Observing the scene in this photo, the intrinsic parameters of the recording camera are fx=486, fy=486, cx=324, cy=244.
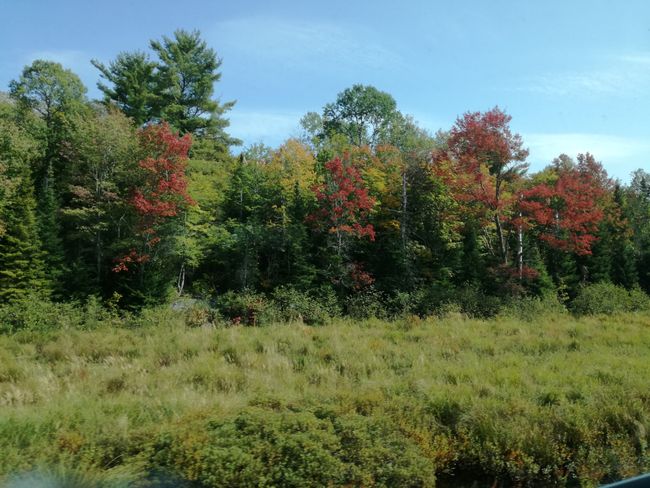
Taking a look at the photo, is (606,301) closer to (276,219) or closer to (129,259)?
(276,219)

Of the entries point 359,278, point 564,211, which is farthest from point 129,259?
point 564,211

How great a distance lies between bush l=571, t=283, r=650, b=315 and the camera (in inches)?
769

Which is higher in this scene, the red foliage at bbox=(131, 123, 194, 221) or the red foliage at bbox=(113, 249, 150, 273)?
the red foliage at bbox=(131, 123, 194, 221)

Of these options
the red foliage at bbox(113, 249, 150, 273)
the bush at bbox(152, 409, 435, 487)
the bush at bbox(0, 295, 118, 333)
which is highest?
the red foliage at bbox(113, 249, 150, 273)

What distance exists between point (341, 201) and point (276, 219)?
4.27 m

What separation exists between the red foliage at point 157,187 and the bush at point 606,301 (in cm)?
1671

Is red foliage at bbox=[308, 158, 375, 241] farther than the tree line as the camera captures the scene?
Yes

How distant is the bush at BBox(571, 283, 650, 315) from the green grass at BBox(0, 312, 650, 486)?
8.45 m

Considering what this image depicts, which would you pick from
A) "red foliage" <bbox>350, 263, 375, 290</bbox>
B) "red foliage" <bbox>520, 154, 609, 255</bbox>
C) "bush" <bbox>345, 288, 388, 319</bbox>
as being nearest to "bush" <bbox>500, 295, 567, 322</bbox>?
"red foliage" <bbox>520, 154, 609, 255</bbox>

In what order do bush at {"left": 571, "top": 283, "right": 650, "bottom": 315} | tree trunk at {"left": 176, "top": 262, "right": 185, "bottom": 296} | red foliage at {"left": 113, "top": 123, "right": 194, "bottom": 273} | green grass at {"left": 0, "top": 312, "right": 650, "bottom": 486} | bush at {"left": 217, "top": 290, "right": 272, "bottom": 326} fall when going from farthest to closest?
tree trunk at {"left": 176, "top": 262, "right": 185, "bottom": 296}
bush at {"left": 571, "top": 283, "right": 650, "bottom": 315}
red foliage at {"left": 113, "top": 123, "right": 194, "bottom": 273}
bush at {"left": 217, "top": 290, "right": 272, "bottom": 326}
green grass at {"left": 0, "top": 312, "right": 650, "bottom": 486}

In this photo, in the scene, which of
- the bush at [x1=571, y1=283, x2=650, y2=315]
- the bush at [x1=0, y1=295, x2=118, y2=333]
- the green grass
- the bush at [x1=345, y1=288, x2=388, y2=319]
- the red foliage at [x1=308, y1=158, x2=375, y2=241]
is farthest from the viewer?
the red foliage at [x1=308, y1=158, x2=375, y2=241]

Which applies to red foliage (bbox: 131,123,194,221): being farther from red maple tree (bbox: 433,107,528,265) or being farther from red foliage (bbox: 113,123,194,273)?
red maple tree (bbox: 433,107,528,265)

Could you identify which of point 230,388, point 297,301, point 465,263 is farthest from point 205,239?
point 230,388

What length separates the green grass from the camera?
436 cm
